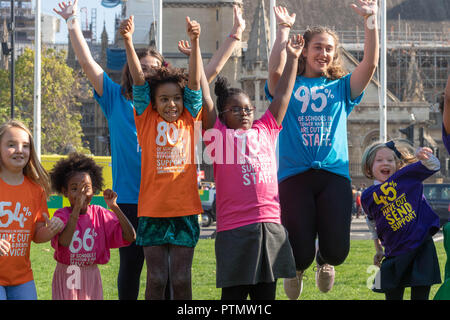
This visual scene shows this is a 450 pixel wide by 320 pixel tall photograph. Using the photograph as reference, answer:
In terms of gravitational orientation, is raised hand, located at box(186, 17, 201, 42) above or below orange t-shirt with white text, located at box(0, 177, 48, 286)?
above

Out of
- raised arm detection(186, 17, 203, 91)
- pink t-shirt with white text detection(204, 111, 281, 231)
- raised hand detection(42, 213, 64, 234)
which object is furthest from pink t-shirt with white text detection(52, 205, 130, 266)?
raised arm detection(186, 17, 203, 91)

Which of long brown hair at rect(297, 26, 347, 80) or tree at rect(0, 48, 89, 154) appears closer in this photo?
long brown hair at rect(297, 26, 347, 80)

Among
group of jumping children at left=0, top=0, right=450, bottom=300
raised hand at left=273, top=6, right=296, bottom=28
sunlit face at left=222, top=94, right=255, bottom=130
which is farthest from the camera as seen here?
raised hand at left=273, top=6, right=296, bottom=28

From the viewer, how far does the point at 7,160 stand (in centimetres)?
491

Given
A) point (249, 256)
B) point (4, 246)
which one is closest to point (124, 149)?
point (4, 246)

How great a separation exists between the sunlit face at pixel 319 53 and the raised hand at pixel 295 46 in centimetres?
43

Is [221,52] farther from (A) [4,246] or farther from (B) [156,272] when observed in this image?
(A) [4,246]

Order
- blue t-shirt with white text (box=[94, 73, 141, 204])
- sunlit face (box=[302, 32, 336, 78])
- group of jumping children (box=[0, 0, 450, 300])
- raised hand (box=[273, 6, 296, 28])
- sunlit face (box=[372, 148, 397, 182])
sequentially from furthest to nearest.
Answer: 1. sunlit face (box=[372, 148, 397, 182])
2. sunlit face (box=[302, 32, 336, 78])
3. raised hand (box=[273, 6, 296, 28])
4. blue t-shirt with white text (box=[94, 73, 141, 204])
5. group of jumping children (box=[0, 0, 450, 300])

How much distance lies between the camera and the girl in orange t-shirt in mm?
4656

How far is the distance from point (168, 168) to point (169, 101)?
46cm

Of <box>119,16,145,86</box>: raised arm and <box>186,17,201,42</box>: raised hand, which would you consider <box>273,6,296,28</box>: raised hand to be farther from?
<box>119,16,145,86</box>: raised arm

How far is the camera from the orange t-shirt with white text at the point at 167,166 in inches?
190

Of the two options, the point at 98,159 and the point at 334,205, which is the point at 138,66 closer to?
the point at 334,205

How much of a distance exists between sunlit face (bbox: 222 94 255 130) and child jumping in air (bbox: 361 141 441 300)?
125cm
